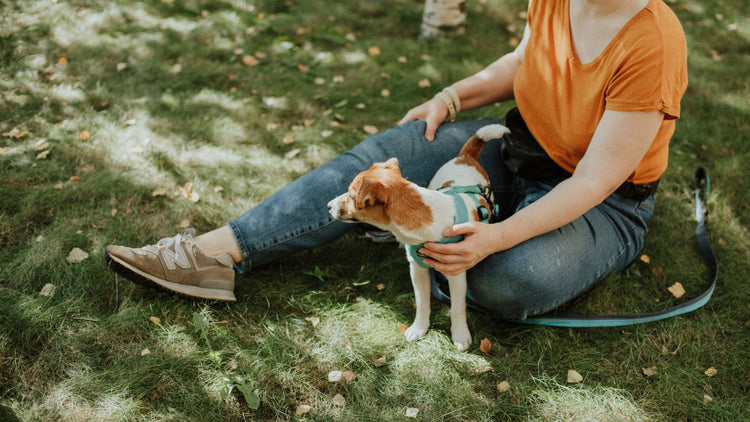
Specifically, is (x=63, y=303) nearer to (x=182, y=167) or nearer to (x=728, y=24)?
(x=182, y=167)

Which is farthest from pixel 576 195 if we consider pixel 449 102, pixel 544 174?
pixel 449 102

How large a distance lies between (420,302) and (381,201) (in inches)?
30.5

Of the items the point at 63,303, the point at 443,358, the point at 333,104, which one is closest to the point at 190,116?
the point at 333,104

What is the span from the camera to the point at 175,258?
2.39 meters

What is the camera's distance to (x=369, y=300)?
267 centimetres

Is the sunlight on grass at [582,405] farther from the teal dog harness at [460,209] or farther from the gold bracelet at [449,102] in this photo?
the gold bracelet at [449,102]

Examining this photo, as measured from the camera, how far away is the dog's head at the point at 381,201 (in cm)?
182

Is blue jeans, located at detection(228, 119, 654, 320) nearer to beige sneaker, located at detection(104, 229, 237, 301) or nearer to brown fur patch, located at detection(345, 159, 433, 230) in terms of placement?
beige sneaker, located at detection(104, 229, 237, 301)

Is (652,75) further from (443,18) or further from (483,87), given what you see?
(443,18)

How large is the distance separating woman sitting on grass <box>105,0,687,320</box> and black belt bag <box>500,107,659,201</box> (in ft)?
0.04

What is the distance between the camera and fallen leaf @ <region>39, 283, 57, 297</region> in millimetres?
2520

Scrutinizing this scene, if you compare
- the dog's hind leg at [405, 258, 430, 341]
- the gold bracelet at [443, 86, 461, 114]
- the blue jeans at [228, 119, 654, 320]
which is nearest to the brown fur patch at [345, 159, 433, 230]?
the dog's hind leg at [405, 258, 430, 341]

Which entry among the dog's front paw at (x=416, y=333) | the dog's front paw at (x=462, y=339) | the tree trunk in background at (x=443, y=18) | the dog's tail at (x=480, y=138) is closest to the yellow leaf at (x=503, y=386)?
the dog's front paw at (x=462, y=339)

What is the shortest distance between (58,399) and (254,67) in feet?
11.4
